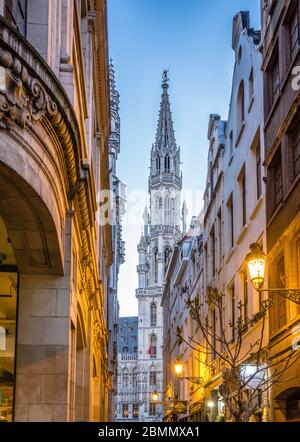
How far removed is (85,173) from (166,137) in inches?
6960

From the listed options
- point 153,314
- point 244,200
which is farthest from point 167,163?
point 244,200

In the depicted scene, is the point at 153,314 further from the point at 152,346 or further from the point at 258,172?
the point at 258,172

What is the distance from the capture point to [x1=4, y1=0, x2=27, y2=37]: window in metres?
11.3

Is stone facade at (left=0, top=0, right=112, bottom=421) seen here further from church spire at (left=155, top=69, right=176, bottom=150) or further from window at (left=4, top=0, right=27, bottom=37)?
church spire at (left=155, top=69, right=176, bottom=150)

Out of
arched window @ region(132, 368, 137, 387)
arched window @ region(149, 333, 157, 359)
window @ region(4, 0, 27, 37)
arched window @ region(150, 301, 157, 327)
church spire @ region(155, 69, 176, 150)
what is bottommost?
window @ region(4, 0, 27, 37)

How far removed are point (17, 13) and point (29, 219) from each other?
2.95 meters

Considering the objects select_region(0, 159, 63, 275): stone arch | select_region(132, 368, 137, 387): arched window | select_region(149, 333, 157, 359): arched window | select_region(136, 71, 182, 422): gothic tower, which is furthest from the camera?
select_region(132, 368, 137, 387): arched window

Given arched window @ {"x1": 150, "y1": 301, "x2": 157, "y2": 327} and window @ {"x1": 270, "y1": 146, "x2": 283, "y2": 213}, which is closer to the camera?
window @ {"x1": 270, "y1": 146, "x2": 283, "y2": 213}

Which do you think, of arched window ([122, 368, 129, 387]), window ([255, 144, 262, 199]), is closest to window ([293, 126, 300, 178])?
window ([255, 144, 262, 199])

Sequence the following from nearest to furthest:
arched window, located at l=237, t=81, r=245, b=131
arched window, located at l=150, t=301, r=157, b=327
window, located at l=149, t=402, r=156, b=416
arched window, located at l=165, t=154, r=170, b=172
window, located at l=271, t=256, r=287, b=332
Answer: window, located at l=271, t=256, r=287, b=332
arched window, located at l=237, t=81, r=245, b=131
window, located at l=149, t=402, r=156, b=416
arched window, located at l=150, t=301, r=157, b=327
arched window, located at l=165, t=154, r=170, b=172

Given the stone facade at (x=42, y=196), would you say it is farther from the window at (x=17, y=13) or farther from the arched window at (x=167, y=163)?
the arched window at (x=167, y=163)

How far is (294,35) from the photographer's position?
2252 cm

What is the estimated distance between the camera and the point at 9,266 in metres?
14.8
